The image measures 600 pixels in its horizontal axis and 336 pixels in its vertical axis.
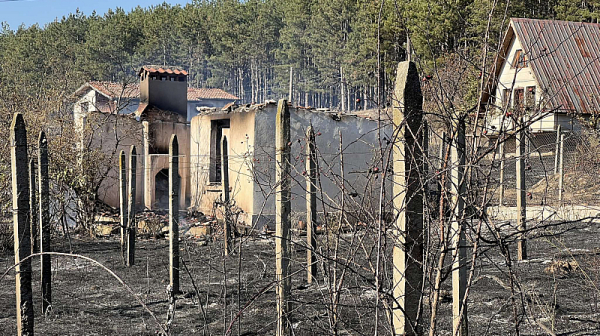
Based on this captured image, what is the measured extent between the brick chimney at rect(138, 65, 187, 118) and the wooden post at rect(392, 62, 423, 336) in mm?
17728

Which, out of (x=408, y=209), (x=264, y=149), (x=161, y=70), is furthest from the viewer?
(x=161, y=70)

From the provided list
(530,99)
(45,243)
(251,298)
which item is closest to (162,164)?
(530,99)

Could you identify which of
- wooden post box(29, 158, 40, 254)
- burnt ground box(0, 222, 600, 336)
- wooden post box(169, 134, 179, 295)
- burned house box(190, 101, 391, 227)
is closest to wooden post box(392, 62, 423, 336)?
burnt ground box(0, 222, 600, 336)

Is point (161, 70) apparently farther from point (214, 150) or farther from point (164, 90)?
point (214, 150)

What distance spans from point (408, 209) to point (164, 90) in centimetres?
1829

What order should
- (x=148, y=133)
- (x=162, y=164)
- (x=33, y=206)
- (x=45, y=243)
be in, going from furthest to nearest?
1. (x=148, y=133)
2. (x=162, y=164)
3. (x=33, y=206)
4. (x=45, y=243)

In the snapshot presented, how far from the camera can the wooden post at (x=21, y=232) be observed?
17.1 ft

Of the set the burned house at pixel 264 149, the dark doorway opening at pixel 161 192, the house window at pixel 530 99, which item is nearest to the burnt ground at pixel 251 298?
the house window at pixel 530 99

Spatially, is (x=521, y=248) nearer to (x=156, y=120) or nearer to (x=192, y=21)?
(x=156, y=120)

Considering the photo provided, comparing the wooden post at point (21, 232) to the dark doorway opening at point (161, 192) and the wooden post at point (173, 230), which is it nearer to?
the wooden post at point (173, 230)

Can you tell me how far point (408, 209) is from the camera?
2.99 meters

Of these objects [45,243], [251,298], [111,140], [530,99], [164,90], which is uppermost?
[164,90]

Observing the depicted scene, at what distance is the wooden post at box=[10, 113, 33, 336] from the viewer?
5.21m

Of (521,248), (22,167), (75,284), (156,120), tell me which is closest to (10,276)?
(75,284)
